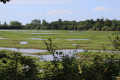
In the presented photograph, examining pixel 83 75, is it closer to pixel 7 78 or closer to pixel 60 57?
pixel 60 57

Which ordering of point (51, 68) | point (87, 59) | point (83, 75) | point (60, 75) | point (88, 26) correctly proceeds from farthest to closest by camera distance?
point (88, 26), point (87, 59), point (51, 68), point (60, 75), point (83, 75)

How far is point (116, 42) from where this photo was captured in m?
4.86

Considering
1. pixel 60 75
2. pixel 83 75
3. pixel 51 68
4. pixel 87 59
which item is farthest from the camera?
pixel 87 59

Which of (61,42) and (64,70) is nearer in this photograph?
(64,70)

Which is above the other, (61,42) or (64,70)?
(64,70)

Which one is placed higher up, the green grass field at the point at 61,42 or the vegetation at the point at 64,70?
the vegetation at the point at 64,70

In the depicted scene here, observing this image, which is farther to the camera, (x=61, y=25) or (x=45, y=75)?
(x=61, y=25)

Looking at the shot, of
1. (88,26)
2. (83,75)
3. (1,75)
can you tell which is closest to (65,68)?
(83,75)

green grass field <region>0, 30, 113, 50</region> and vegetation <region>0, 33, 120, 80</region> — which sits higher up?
vegetation <region>0, 33, 120, 80</region>

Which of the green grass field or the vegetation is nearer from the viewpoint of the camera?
the vegetation

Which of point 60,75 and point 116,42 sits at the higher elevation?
point 116,42

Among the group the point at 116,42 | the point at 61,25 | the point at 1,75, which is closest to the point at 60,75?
the point at 1,75

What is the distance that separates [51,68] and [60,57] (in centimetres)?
32

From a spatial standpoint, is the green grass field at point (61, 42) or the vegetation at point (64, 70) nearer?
the vegetation at point (64, 70)
